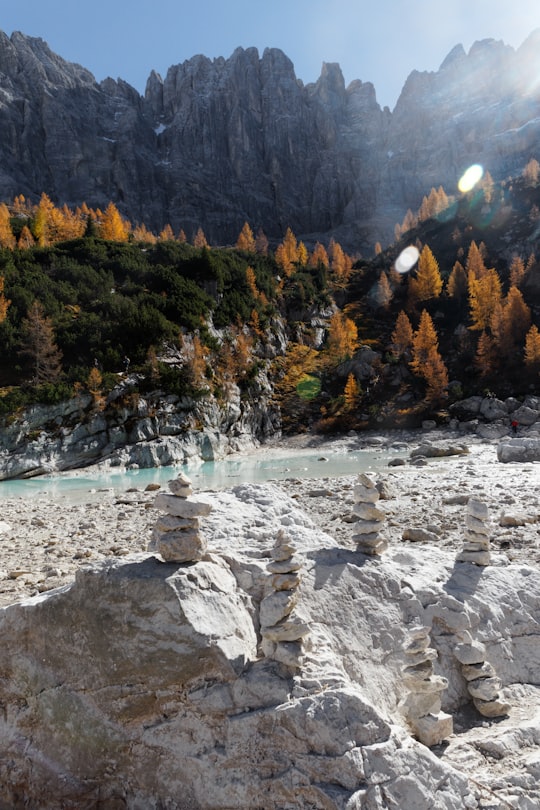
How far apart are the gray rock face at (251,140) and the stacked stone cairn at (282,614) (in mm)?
152393

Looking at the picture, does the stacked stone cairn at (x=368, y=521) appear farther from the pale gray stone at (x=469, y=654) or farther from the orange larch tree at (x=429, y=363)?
the orange larch tree at (x=429, y=363)

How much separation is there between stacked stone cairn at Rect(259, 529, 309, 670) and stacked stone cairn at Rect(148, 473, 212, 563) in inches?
29.5

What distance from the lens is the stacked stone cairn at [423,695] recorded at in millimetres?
4387

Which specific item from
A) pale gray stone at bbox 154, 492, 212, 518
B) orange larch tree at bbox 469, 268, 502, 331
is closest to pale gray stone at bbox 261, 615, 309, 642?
pale gray stone at bbox 154, 492, 212, 518

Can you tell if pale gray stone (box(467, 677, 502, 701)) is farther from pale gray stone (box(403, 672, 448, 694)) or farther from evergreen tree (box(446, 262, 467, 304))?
evergreen tree (box(446, 262, 467, 304))

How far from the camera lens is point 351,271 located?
102875 mm

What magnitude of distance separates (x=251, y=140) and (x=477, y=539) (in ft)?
583

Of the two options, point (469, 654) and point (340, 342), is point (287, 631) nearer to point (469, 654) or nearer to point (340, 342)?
point (469, 654)

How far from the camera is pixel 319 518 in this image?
14977 mm

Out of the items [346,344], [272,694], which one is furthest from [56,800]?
[346,344]

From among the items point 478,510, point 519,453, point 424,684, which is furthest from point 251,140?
point 424,684

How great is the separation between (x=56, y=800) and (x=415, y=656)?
3.28 m

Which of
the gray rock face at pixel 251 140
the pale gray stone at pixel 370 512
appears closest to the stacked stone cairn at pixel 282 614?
the pale gray stone at pixel 370 512

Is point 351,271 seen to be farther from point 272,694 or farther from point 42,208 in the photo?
point 272,694
